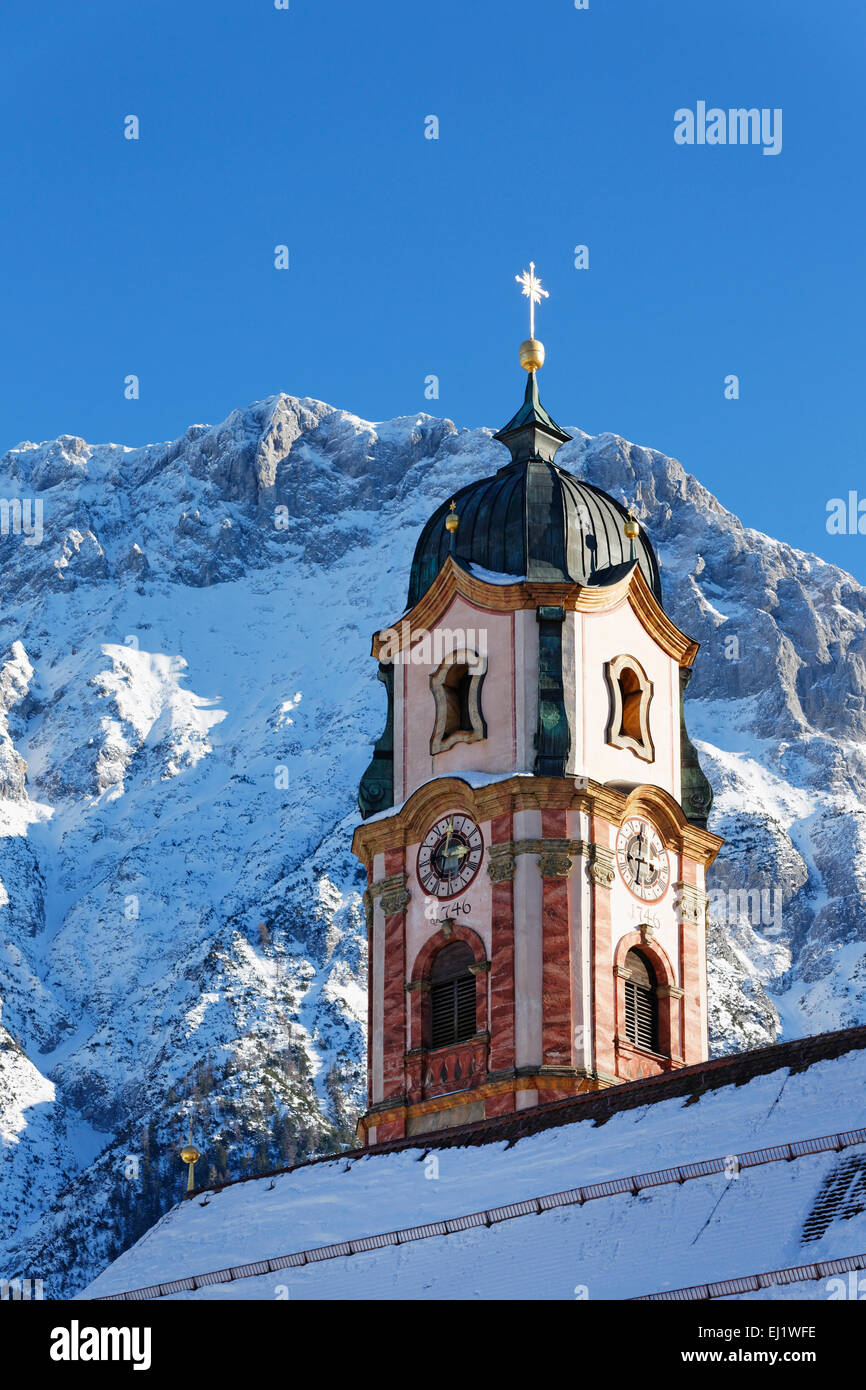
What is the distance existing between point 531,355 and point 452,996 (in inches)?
621

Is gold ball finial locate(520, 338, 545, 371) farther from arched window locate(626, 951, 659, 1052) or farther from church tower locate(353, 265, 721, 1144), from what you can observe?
arched window locate(626, 951, 659, 1052)

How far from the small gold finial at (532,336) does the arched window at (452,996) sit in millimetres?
14599

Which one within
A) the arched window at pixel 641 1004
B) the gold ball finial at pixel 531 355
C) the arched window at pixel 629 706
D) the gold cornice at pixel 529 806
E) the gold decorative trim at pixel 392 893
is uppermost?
the gold ball finial at pixel 531 355

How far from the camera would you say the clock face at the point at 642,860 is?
5453 centimetres

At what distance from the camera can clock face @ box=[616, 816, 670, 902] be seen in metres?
54.5

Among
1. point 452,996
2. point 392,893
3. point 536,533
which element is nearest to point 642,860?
point 452,996

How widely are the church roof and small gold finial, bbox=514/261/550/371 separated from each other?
12.2 feet

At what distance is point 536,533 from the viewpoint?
186 feet

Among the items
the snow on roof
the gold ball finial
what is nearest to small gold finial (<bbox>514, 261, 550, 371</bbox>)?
the gold ball finial

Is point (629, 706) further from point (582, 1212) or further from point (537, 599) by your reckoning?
point (582, 1212)

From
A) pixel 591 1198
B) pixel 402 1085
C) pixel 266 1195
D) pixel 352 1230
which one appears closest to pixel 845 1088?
pixel 591 1198

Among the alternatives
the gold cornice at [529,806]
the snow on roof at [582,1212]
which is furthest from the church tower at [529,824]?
the snow on roof at [582,1212]

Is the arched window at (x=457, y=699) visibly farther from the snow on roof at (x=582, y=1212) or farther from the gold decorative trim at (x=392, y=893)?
the snow on roof at (x=582, y=1212)
